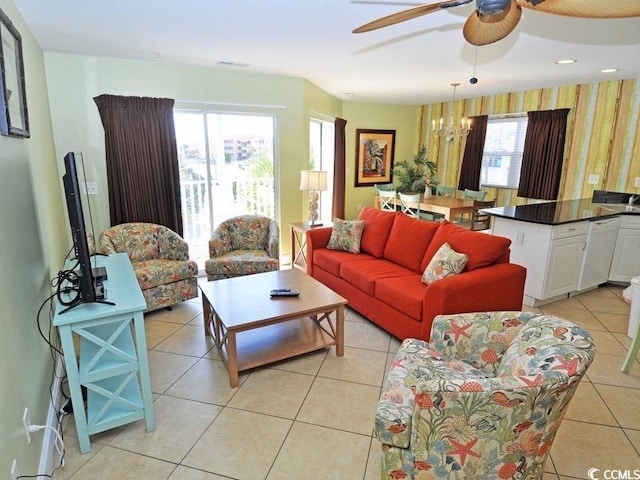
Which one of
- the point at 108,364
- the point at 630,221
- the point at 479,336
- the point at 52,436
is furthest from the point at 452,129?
the point at 52,436

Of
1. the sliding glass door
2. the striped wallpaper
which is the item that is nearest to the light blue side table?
the sliding glass door

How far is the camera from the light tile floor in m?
1.77

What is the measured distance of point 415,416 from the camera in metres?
1.32

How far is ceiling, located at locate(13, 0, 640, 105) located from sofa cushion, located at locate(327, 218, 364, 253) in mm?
1666

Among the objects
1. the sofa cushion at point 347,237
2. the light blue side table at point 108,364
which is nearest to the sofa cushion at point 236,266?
the sofa cushion at point 347,237

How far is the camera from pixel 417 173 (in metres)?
7.06

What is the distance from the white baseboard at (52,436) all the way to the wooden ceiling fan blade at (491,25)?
9.29 feet

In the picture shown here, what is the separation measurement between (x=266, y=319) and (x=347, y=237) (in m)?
1.70

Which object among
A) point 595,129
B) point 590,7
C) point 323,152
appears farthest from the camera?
point 323,152

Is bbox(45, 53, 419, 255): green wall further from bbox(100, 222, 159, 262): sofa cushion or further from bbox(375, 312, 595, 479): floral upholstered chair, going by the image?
bbox(375, 312, 595, 479): floral upholstered chair

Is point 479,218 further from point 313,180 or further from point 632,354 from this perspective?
point 632,354

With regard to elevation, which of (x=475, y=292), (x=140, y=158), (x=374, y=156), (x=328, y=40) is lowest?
(x=475, y=292)

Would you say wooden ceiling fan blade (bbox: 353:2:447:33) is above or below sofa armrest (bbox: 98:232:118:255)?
above

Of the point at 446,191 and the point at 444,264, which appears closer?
the point at 444,264
